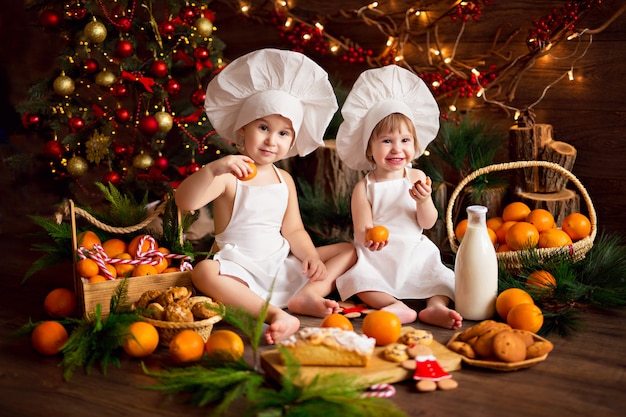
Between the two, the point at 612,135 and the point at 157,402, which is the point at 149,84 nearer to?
the point at 157,402

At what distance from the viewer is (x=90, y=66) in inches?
109

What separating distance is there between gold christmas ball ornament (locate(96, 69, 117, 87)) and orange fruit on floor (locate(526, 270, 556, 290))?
1793mm

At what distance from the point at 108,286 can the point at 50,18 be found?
1.38 metres

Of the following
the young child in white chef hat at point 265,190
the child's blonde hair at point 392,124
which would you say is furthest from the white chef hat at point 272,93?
the child's blonde hair at point 392,124

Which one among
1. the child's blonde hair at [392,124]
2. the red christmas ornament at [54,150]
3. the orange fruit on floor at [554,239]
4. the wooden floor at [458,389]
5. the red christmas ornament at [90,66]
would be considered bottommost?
the wooden floor at [458,389]

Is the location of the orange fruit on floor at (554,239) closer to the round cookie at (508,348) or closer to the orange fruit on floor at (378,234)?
the orange fruit on floor at (378,234)

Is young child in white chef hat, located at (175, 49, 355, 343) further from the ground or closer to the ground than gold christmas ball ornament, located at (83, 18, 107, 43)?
closer to the ground

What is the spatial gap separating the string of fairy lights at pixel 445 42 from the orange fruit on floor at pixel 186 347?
1.66 m

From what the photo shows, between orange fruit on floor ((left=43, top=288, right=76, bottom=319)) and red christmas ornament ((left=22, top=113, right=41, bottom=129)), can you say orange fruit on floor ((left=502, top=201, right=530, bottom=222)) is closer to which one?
orange fruit on floor ((left=43, top=288, right=76, bottom=319))

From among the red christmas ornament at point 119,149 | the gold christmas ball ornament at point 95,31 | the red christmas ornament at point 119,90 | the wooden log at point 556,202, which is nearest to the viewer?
the wooden log at point 556,202

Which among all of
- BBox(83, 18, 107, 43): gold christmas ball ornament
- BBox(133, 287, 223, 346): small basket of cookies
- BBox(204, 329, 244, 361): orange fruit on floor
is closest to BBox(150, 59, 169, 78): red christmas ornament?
BBox(83, 18, 107, 43): gold christmas ball ornament

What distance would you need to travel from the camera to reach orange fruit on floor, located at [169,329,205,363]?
166 centimetres

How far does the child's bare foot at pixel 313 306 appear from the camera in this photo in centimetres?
202

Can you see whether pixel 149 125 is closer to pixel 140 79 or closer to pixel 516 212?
pixel 140 79
